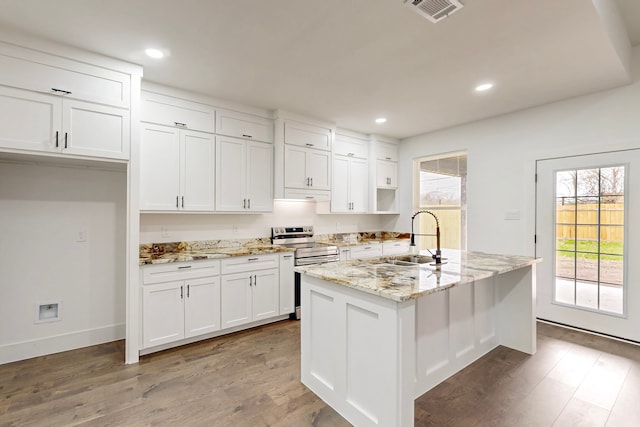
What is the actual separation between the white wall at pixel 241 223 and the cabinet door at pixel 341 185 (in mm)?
329

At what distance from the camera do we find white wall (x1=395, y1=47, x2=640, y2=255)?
3.22 m

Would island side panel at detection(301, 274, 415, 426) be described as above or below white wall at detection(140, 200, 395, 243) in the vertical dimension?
below

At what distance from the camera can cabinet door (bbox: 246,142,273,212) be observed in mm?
3801

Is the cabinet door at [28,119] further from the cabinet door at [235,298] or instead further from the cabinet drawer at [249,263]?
the cabinet door at [235,298]

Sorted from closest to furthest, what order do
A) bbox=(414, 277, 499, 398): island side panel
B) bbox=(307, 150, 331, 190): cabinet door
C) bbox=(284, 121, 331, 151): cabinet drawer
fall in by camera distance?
bbox=(414, 277, 499, 398): island side panel, bbox=(284, 121, 331, 151): cabinet drawer, bbox=(307, 150, 331, 190): cabinet door

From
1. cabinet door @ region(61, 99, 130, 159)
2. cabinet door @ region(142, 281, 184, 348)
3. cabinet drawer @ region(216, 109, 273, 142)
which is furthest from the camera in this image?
cabinet drawer @ region(216, 109, 273, 142)

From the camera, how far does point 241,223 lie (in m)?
4.05

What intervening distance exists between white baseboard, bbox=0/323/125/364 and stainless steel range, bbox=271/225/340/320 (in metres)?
1.99

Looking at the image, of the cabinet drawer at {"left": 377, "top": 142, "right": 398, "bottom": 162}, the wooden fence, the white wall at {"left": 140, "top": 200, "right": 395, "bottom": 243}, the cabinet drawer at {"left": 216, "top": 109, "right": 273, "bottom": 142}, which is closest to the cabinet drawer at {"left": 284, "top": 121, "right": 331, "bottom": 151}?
the cabinet drawer at {"left": 216, "top": 109, "right": 273, "bottom": 142}

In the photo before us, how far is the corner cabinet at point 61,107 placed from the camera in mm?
2264

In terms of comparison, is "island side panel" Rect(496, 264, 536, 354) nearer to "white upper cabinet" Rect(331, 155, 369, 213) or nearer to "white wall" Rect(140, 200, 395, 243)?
"white upper cabinet" Rect(331, 155, 369, 213)

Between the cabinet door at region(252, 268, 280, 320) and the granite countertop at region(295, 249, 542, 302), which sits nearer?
the granite countertop at region(295, 249, 542, 302)

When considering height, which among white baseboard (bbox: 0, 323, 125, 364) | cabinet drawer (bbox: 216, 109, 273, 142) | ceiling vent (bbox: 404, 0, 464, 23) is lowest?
white baseboard (bbox: 0, 323, 125, 364)

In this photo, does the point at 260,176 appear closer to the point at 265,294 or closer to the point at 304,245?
the point at 304,245
